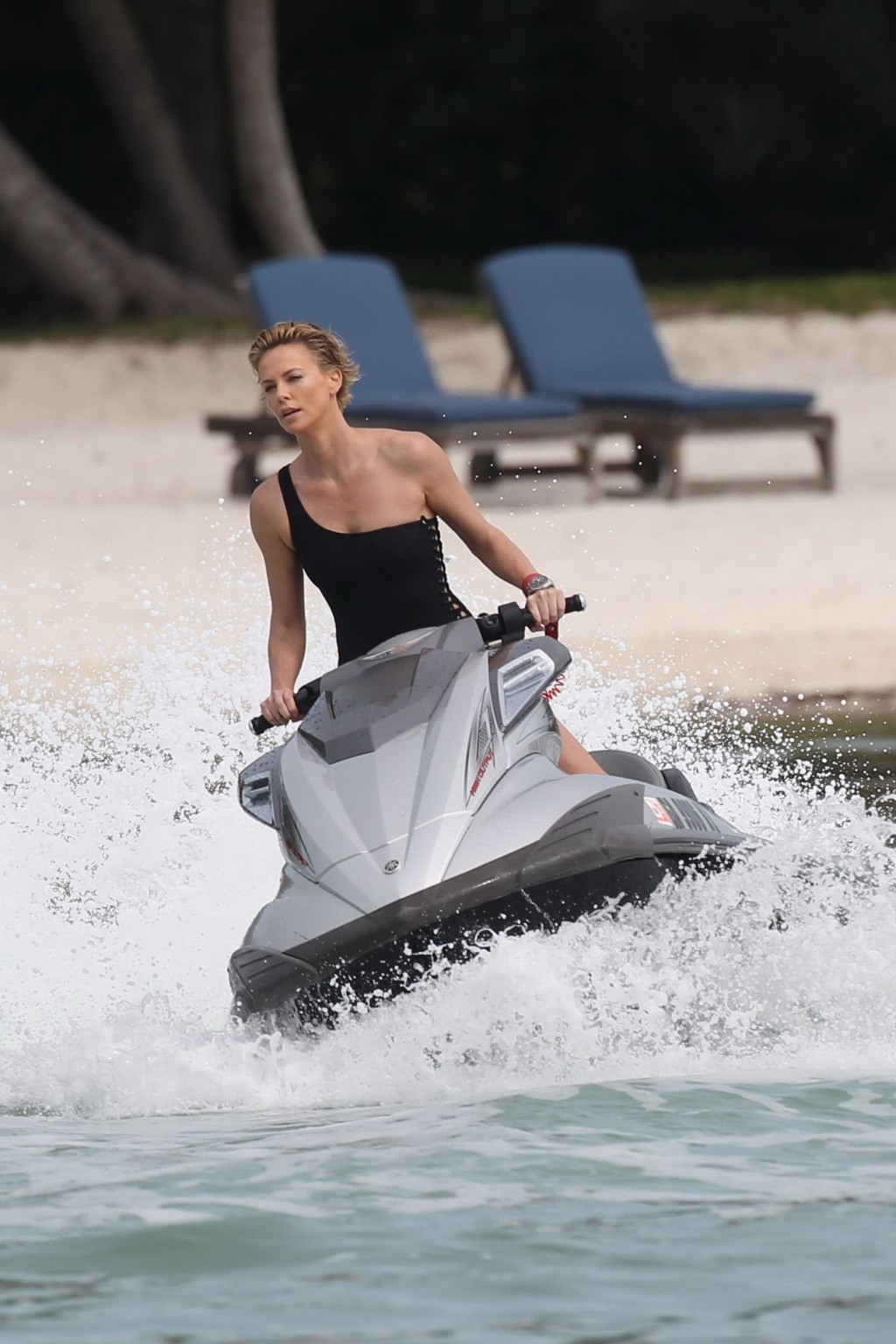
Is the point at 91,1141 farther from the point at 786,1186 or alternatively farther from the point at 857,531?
the point at 857,531

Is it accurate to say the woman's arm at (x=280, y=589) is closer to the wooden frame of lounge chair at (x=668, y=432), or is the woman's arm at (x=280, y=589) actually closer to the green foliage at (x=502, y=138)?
the wooden frame of lounge chair at (x=668, y=432)

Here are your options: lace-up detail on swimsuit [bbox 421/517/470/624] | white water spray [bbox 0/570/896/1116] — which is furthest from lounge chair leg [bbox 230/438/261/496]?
lace-up detail on swimsuit [bbox 421/517/470/624]

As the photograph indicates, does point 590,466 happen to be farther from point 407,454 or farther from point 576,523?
point 407,454

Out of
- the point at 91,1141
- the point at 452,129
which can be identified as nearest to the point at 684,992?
the point at 91,1141

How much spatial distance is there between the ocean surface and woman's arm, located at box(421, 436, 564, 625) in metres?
0.81

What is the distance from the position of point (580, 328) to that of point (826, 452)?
1.73 meters

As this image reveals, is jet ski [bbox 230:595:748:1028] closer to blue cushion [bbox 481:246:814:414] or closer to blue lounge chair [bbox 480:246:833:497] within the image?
blue lounge chair [bbox 480:246:833:497]

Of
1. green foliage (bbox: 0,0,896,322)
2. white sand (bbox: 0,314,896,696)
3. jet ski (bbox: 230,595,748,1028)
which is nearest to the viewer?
jet ski (bbox: 230,595,748,1028)

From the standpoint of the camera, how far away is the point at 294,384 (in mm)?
4633

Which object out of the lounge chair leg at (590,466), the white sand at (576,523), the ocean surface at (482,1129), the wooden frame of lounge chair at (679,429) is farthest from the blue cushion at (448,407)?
the ocean surface at (482,1129)

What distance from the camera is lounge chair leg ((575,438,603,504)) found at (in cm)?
1387

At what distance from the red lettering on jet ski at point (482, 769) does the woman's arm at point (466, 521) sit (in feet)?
1.72

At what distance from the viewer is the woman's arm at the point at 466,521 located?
4.79 meters

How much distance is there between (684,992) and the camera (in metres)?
4.24
